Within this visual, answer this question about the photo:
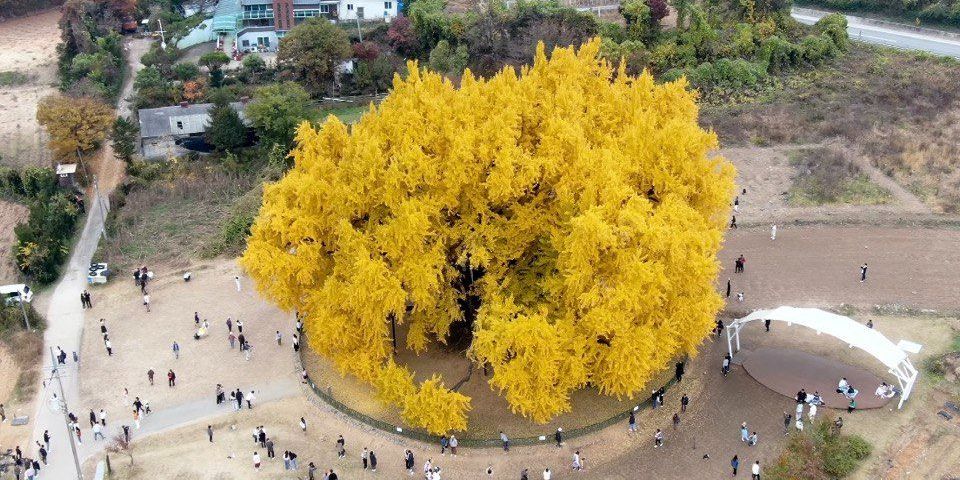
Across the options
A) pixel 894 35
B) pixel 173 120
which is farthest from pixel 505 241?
pixel 894 35

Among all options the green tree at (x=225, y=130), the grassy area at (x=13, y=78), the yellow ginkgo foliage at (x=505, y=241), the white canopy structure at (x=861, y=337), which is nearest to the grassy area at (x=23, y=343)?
the yellow ginkgo foliage at (x=505, y=241)

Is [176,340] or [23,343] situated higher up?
[176,340]

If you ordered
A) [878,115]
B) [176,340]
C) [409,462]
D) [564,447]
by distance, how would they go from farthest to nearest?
Result: [878,115]
[176,340]
[564,447]
[409,462]

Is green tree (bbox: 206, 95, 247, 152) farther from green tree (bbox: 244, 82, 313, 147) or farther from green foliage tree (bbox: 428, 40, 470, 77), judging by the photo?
green foliage tree (bbox: 428, 40, 470, 77)

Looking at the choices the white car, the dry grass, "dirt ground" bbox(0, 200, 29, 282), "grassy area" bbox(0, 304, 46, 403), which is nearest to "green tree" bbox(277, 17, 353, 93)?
the dry grass

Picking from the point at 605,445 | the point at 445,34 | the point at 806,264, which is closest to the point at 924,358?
the point at 806,264

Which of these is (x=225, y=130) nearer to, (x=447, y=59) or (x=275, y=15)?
(x=447, y=59)

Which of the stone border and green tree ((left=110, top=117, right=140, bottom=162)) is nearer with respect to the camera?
the stone border
